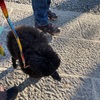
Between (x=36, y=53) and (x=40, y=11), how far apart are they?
3.45 feet

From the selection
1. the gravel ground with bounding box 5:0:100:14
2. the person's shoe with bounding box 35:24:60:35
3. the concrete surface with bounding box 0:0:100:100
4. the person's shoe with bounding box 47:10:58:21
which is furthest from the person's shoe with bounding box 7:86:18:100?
the gravel ground with bounding box 5:0:100:14

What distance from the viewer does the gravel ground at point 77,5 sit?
390 cm

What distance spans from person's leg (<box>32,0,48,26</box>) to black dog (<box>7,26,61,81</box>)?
0.68 metres

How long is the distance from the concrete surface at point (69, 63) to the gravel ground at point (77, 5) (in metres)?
0.12

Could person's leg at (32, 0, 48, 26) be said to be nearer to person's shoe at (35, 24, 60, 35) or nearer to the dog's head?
person's shoe at (35, 24, 60, 35)

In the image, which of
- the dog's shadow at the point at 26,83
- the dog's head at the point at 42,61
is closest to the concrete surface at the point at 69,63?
the dog's shadow at the point at 26,83

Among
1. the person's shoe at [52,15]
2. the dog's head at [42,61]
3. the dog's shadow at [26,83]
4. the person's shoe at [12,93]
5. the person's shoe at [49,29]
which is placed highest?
the dog's head at [42,61]

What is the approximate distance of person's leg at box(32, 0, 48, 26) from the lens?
3027 mm

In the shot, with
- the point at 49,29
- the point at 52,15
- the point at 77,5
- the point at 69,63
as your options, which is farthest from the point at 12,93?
the point at 77,5

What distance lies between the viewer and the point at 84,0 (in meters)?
4.12

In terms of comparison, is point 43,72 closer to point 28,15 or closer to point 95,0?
point 28,15

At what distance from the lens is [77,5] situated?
3.99 m

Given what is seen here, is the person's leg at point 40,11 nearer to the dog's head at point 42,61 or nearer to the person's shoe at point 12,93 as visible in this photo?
the dog's head at point 42,61

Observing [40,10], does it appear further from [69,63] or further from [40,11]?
[69,63]
